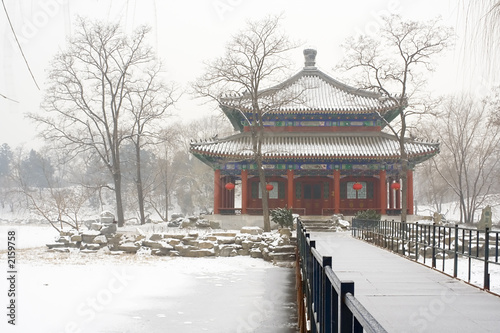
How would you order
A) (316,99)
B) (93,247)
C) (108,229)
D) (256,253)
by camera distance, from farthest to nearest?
1. (316,99)
2. (108,229)
3. (93,247)
4. (256,253)

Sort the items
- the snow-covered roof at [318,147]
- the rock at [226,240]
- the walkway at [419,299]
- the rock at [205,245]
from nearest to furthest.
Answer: the walkway at [419,299]
the rock at [205,245]
the rock at [226,240]
the snow-covered roof at [318,147]

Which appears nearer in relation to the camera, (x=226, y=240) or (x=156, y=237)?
(x=226, y=240)

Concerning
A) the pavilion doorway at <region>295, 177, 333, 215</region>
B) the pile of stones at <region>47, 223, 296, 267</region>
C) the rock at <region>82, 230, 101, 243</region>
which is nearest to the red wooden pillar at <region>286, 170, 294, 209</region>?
the pavilion doorway at <region>295, 177, 333, 215</region>

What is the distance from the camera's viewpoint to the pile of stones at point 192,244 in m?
17.2

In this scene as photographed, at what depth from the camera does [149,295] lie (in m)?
11.6

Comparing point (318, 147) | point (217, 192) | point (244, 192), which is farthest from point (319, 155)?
point (217, 192)

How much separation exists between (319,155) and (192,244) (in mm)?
8507

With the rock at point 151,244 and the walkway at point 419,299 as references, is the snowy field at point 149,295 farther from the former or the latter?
the walkway at point 419,299

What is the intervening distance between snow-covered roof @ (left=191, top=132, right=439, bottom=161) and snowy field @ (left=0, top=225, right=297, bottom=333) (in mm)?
7517

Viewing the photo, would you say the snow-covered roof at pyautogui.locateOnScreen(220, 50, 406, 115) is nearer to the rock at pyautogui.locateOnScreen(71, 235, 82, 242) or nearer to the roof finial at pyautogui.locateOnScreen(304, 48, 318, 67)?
the roof finial at pyautogui.locateOnScreen(304, 48, 318, 67)

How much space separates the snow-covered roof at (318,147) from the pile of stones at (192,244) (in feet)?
18.3

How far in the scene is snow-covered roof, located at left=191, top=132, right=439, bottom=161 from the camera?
23234mm

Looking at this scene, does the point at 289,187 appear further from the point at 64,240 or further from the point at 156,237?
the point at 64,240

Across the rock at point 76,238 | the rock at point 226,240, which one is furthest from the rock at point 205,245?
the rock at point 76,238
